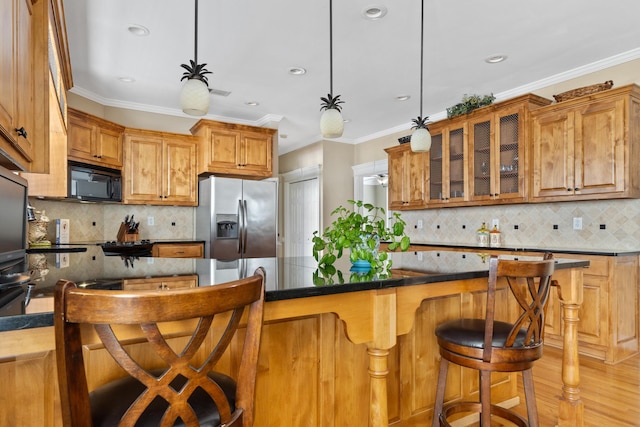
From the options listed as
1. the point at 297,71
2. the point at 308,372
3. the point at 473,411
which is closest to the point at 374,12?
the point at 297,71

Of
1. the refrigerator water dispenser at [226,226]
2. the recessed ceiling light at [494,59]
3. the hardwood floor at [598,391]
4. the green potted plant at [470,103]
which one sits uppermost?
the recessed ceiling light at [494,59]

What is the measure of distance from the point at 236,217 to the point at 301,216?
8.60ft

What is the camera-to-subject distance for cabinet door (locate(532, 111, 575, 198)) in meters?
3.47

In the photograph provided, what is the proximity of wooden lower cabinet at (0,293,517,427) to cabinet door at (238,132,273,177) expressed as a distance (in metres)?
3.65

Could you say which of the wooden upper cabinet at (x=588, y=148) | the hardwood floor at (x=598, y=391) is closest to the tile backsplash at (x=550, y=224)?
the wooden upper cabinet at (x=588, y=148)

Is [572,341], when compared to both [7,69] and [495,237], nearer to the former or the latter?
[495,237]

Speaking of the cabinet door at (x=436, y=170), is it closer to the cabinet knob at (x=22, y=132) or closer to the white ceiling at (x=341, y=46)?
the white ceiling at (x=341, y=46)

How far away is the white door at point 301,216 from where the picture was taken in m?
6.77

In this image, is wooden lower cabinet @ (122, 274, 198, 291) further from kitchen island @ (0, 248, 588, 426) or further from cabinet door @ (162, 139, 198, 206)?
cabinet door @ (162, 139, 198, 206)

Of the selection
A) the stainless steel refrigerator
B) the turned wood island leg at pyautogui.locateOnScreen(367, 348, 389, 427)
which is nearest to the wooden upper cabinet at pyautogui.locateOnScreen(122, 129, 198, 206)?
the stainless steel refrigerator

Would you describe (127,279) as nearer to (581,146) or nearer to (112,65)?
(112,65)

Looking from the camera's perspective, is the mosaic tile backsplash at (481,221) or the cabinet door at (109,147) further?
the cabinet door at (109,147)

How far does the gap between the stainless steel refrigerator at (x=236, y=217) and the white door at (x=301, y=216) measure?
5.90ft

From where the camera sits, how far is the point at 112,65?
12.1ft
